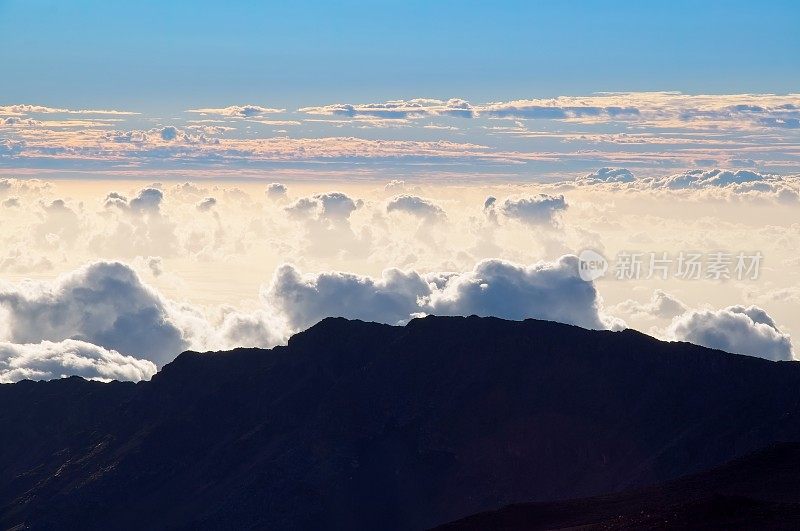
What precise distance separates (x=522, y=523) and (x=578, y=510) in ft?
34.8

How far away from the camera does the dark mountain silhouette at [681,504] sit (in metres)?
148

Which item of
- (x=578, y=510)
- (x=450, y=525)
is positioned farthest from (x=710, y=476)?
(x=450, y=525)

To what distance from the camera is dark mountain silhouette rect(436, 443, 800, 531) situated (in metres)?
148

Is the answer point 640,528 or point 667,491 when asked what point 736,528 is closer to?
point 640,528

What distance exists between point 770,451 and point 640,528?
5646 centimetres

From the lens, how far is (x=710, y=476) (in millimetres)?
192875

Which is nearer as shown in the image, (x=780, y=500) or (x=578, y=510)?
(x=780, y=500)

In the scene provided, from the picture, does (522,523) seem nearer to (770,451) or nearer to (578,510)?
(578,510)

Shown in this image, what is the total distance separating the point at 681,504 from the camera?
157 m

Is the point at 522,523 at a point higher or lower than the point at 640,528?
lower

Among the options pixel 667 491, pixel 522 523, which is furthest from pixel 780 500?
pixel 522 523

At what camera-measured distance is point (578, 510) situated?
189 metres

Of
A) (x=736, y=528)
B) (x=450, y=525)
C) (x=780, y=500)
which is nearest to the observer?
(x=736, y=528)

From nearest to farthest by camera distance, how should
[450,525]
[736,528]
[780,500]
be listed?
[736,528] → [780,500] → [450,525]
